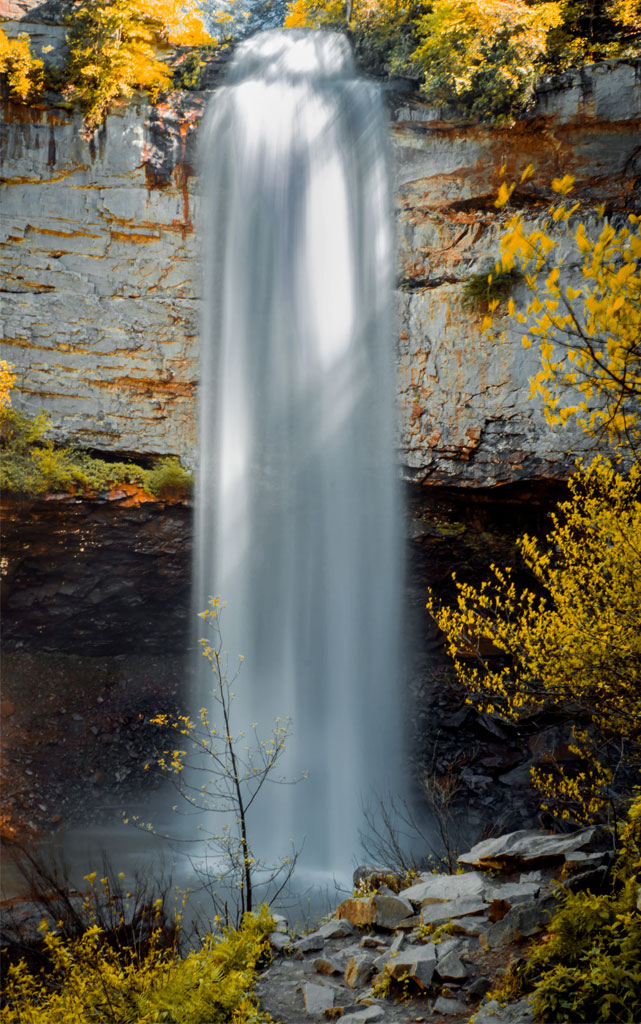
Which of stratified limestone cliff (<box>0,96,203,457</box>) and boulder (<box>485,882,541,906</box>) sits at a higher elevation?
stratified limestone cliff (<box>0,96,203,457</box>)

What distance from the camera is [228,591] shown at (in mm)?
14383

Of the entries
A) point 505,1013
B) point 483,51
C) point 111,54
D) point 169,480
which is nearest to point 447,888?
point 505,1013

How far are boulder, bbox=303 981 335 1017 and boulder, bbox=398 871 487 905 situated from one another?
124 centimetres

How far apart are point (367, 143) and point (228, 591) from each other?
32.6ft

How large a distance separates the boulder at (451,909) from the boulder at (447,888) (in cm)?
10

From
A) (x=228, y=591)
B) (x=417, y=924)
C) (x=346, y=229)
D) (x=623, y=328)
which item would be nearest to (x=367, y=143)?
(x=346, y=229)

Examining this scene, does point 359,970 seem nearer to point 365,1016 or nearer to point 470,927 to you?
point 365,1016

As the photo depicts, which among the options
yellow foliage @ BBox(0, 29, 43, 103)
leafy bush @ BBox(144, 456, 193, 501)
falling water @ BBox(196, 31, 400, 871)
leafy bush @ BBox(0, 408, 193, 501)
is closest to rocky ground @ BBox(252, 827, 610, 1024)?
falling water @ BBox(196, 31, 400, 871)

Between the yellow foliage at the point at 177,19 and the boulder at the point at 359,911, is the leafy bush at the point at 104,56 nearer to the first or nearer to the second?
the yellow foliage at the point at 177,19

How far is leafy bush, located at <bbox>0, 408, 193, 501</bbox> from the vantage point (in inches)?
517

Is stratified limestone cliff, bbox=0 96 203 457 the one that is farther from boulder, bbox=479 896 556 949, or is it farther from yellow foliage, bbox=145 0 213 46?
boulder, bbox=479 896 556 949

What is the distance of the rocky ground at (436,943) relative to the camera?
4.72 m

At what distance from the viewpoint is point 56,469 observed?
1321 cm

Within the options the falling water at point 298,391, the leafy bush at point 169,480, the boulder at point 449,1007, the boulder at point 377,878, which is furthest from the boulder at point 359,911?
the leafy bush at point 169,480
